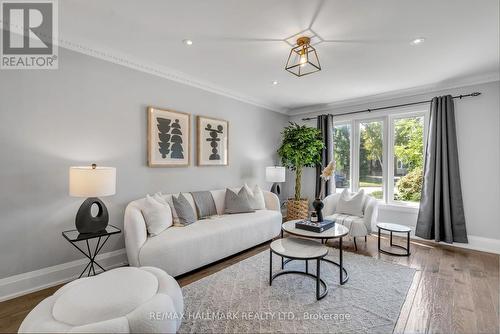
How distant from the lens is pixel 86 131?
2688 millimetres

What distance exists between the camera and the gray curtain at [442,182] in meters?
3.60

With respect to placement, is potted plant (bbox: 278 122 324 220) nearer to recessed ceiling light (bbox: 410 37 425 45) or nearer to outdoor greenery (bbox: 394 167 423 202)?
outdoor greenery (bbox: 394 167 423 202)

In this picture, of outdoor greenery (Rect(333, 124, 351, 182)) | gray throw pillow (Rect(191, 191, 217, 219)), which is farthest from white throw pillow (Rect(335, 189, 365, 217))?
gray throw pillow (Rect(191, 191, 217, 219))

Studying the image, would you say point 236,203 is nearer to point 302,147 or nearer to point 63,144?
point 302,147

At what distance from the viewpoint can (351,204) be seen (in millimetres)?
3859

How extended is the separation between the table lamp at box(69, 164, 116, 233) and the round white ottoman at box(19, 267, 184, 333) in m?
0.80

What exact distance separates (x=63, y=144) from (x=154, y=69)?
147cm

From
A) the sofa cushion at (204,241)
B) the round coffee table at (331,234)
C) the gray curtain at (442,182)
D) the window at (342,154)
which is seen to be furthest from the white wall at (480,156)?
the sofa cushion at (204,241)

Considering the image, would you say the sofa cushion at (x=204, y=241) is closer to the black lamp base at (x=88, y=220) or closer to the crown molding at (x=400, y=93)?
the black lamp base at (x=88, y=220)

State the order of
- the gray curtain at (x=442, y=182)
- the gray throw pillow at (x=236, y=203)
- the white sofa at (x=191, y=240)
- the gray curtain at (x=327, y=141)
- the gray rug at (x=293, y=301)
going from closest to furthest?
the gray rug at (x=293, y=301) < the white sofa at (x=191, y=240) < the gray curtain at (x=442, y=182) < the gray throw pillow at (x=236, y=203) < the gray curtain at (x=327, y=141)

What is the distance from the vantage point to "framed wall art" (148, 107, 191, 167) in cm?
323

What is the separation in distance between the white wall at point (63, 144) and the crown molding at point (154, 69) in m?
0.06

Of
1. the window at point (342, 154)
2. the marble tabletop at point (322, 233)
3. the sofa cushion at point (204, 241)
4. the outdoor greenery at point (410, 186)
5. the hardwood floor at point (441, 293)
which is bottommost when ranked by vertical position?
the hardwood floor at point (441, 293)

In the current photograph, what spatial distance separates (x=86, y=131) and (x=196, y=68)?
63.5 inches
